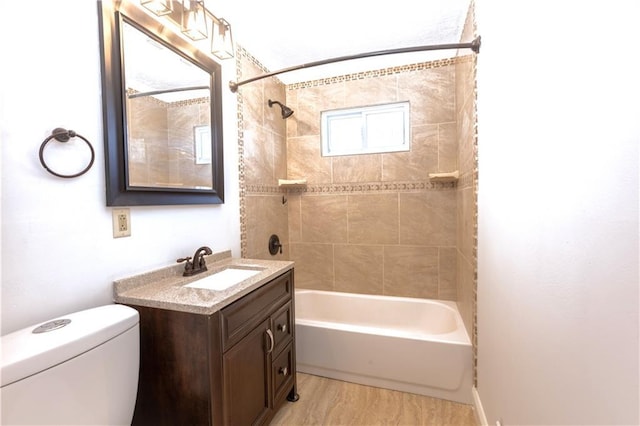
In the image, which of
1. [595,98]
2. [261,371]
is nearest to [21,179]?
[261,371]

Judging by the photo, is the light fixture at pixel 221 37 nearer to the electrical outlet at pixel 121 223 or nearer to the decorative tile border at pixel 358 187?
the decorative tile border at pixel 358 187

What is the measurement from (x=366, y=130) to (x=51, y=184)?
217 cm

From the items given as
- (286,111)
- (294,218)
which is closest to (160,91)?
(286,111)

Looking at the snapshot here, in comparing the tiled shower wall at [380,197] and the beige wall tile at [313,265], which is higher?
the tiled shower wall at [380,197]

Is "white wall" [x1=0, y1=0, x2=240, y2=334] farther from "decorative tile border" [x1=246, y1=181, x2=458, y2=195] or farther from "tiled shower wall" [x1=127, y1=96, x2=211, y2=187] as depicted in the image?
"decorative tile border" [x1=246, y1=181, x2=458, y2=195]

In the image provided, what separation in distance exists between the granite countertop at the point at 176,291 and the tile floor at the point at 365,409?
2.90ft

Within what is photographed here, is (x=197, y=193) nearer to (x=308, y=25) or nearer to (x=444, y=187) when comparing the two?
(x=308, y=25)

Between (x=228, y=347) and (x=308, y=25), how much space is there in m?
2.02

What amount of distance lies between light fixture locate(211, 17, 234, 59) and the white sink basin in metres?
1.27

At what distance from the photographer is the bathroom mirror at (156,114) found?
1.12 meters

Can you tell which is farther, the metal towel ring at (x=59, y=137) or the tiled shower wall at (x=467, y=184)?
the tiled shower wall at (x=467, y=184)

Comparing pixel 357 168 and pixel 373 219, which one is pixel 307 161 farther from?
pixel 373 219

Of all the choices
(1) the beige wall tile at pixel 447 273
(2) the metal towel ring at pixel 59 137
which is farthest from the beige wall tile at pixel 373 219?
(2) the metal towel ring at pixel 59 137

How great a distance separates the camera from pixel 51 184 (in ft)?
3.06
